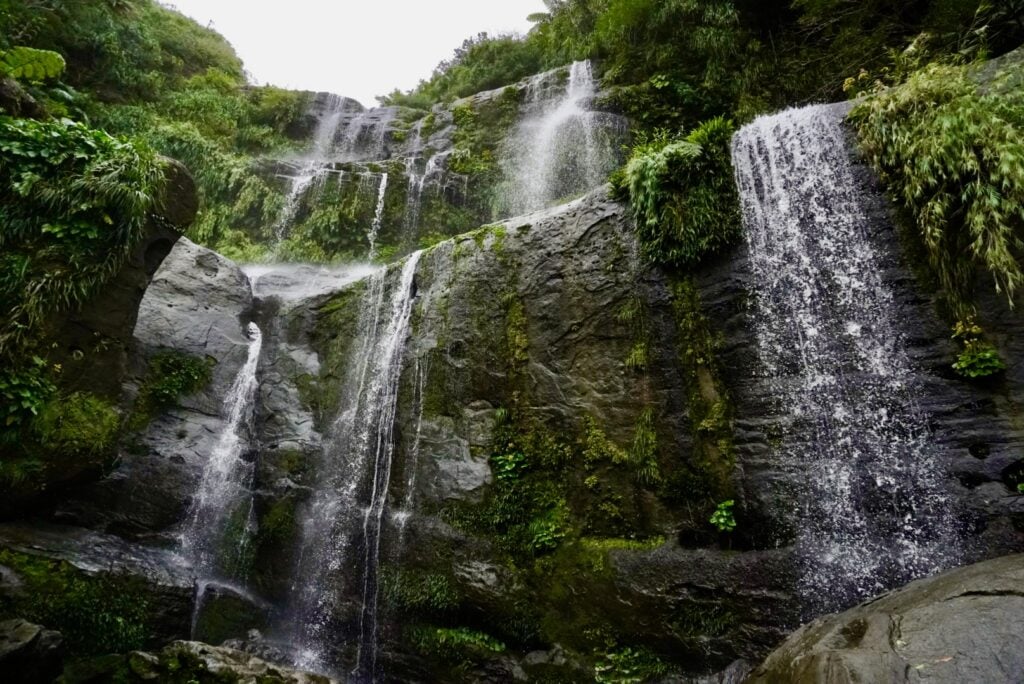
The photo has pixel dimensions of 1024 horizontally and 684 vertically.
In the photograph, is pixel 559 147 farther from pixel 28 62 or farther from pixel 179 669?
pixel 179 669

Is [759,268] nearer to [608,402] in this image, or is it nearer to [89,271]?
[608,402]

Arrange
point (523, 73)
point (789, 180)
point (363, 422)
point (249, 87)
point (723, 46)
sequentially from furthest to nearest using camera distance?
point (249, 87) → point (523, 73) → point (723, 46) → point (363, 422) → point (789, 180)

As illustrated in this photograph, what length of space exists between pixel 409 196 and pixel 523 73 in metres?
6.16

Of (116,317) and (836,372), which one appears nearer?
(836,372)

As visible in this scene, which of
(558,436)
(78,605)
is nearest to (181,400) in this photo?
(78,605)

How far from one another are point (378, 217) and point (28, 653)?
35.8 ft

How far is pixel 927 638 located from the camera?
321 centimetres

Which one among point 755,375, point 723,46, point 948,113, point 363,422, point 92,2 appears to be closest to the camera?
point 948,113

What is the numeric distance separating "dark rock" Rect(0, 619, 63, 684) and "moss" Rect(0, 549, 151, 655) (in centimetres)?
82

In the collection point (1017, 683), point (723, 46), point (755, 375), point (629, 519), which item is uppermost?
point (723, 46)

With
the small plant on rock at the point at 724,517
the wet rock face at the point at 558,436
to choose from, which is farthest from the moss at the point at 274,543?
the small plant on rock at the point at 724,517

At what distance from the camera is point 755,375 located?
6.04 metres

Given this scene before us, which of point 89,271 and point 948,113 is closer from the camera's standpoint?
point 948,113

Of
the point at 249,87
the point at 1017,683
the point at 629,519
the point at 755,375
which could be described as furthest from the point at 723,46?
the point at 249,87
